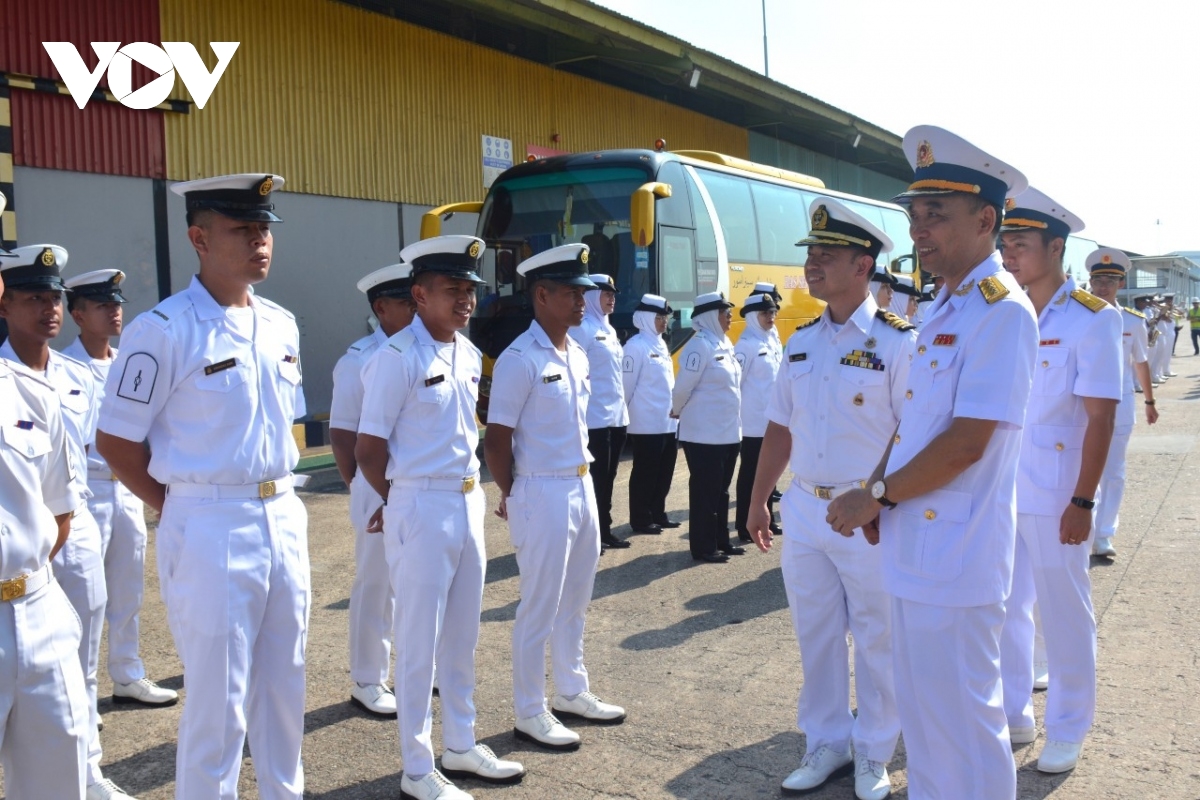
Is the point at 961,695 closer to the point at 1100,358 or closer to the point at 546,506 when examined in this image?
the point at 1100,358

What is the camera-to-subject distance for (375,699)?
15.6 feet

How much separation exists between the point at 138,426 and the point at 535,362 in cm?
183

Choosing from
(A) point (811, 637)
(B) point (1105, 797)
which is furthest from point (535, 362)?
(B) point (1105, 797)

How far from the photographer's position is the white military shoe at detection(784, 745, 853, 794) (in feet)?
12.6

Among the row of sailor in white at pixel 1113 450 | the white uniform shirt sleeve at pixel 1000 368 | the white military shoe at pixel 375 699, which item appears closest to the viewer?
the white uniform shirt sleeve at pixel 1000 368

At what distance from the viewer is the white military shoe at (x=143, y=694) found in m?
4.87

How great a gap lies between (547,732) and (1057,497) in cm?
229

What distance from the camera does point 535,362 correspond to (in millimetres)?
4547

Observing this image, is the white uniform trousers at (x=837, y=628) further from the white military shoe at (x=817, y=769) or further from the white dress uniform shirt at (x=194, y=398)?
the white dress uniform shirt at (x=194, y=398)

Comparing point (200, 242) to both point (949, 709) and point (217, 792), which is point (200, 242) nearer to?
point (217, 792)

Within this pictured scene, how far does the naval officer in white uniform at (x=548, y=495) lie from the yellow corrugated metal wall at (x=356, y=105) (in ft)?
33.3

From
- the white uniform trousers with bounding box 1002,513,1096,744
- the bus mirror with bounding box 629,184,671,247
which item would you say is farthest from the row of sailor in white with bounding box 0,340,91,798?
the bus mirror with bounding box 629,184,671,247

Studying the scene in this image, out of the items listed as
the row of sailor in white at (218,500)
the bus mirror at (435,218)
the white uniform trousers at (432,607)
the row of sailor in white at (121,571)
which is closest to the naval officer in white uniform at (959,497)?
the white uniform trousers at (432,607)

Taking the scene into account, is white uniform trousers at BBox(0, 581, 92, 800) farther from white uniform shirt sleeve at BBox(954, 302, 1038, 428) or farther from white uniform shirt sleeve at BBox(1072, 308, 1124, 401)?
white uniform shirt sleeve at BBox(1072, 308, 1124, 401)
